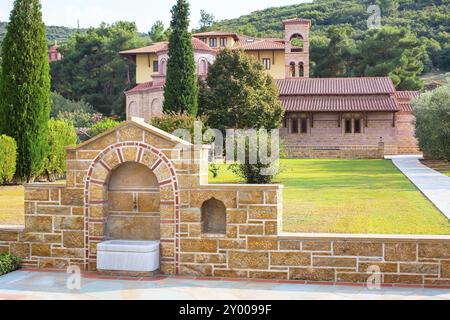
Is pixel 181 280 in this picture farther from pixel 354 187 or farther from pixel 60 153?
pixel 60 153

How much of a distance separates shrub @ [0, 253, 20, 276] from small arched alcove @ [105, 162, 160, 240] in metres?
1.34

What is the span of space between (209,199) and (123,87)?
5241cm

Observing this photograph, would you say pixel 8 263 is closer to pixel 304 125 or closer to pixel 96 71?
pixel 304 125

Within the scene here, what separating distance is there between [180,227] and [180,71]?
2548cm

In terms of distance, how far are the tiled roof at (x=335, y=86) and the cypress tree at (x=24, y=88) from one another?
23.3 metres

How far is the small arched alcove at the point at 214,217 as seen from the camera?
812 centimetres

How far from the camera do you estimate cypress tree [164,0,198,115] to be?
1273 inches

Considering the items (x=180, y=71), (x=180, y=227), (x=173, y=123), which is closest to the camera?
(x=180, y=227)

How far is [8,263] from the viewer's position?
316 inches

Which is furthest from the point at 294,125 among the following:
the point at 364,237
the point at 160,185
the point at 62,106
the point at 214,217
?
the point at 364,237

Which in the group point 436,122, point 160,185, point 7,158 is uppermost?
point 436,122

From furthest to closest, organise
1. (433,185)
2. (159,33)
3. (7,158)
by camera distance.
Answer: (159,33) → (7,158) → (433,185)

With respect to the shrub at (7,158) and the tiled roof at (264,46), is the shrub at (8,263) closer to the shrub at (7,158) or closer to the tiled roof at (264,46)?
the shrub at (7,158)

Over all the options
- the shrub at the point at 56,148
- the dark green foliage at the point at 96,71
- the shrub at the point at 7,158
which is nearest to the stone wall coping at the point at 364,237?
the shrub at the point at 7,158
